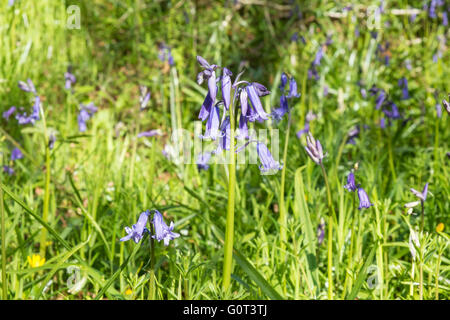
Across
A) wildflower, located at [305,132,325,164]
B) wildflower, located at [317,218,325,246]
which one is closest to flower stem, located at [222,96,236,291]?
wildflower, located at [305,132,325,164]

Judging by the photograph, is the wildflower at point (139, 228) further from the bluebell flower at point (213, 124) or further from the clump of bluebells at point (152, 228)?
the bluebell flower at point (213, 124)

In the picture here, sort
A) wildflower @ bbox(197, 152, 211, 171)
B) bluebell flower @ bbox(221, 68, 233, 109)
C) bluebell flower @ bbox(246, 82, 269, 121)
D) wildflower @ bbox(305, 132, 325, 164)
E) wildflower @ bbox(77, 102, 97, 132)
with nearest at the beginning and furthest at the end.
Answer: bluebell flower @ bbox(221, 68, 233, 109) → bluebell flower @ bbox(246, 82, 269, 121) → wildflower @ bbox(305, 132, 325, 164) → wildflower @ bbox(197, 152, 211, 171) → wildflower @ bbox(77, 102, 97, 132)

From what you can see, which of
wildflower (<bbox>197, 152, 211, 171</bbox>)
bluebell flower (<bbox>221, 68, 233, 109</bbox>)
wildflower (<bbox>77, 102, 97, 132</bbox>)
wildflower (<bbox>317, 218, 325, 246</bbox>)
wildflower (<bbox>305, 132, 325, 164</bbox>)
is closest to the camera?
bluebell flower (<bbox>221, 68, 233, 109</bbox>)

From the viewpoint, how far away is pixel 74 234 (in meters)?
2.61

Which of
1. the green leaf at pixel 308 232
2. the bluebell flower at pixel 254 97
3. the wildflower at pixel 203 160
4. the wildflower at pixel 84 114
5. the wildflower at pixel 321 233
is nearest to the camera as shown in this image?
the bluebell flower at pixel 254 97

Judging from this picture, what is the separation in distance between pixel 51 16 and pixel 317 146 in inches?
145

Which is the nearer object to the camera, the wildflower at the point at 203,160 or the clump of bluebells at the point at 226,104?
the clump of bluebells at the point at 226,104

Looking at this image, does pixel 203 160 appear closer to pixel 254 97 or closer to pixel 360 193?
pixel 360 193

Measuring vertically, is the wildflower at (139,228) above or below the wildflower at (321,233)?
above

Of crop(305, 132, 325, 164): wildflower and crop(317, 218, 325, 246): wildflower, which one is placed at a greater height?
crop(305, 132, 325, 164): wildflower

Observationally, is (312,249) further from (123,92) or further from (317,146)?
(123,92)

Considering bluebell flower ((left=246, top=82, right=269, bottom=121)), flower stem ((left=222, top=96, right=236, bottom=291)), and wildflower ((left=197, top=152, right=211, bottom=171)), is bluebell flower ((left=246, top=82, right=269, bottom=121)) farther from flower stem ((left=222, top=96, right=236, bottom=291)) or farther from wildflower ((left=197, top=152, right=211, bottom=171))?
wildflower ((left=197, top=152, right=211, bottom=171))

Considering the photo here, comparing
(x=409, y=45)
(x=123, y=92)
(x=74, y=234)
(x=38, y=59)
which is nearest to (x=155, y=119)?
(x=123, y=92)

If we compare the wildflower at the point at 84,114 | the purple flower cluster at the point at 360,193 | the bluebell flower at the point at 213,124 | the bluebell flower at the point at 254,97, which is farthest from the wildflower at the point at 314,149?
the wildflower at the point at 84,114
